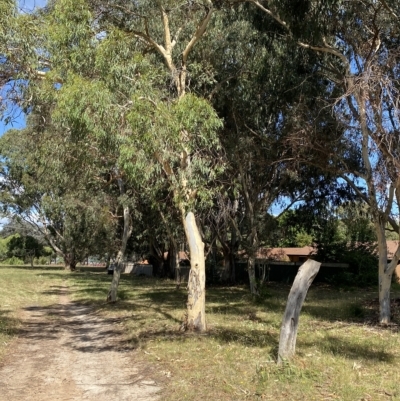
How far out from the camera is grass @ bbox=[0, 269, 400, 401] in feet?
21.9

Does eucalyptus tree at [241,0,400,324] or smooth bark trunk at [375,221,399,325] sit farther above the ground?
eucalyptus tree at [241,0,400,324]

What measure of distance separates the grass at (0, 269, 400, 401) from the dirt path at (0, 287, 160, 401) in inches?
15.0

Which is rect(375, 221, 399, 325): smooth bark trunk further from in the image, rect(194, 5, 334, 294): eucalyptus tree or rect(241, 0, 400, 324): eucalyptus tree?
rect(194, 5, 334, 294): eucalyptus tree

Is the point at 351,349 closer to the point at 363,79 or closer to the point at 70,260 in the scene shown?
the point at 363,79

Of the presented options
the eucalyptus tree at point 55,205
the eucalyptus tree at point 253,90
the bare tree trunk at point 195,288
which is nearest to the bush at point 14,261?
the eucalyptus tree at point 55,205

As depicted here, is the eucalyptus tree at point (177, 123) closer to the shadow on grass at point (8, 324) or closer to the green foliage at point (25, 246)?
the shadow on grass at point (8, 324)

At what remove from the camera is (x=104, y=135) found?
10.0 metres

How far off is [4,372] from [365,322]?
9386mm

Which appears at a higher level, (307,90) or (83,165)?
(307,90)

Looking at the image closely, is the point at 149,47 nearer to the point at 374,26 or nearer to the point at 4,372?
the point at 374,26

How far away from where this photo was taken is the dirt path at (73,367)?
6840 mm

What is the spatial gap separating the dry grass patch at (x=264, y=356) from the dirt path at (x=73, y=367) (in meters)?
0.39

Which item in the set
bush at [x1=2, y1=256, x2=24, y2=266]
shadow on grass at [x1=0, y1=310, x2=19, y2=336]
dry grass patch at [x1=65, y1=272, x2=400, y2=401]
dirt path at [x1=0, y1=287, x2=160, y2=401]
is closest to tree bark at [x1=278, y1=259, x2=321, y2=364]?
dry grass patch at [x1=65, y1=272, x2=400, y2=401]

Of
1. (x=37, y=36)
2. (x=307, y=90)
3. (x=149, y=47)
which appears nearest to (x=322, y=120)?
(x=307, y=90)
